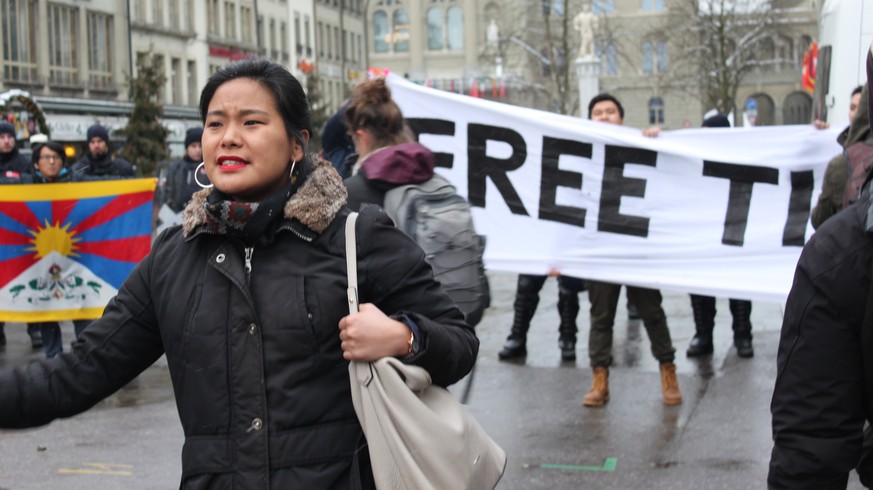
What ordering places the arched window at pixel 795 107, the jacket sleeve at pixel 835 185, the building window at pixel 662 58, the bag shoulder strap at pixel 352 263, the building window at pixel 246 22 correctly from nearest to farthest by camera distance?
the bag shoulder strap at pixel 352 263 → the jacket sleeve at pixel 835 185 → the building window at pixel 246 22 → the building window at pixel 662 58 → the arched window at pixel 795 107

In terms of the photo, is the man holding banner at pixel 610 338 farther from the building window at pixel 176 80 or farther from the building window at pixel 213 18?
the building window at pixel 213 18

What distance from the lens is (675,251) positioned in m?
8.60

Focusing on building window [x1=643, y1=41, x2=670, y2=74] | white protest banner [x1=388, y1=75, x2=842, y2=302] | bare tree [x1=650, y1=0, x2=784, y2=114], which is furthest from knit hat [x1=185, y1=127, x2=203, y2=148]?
building window [x1=643, y1=41, x2=670, y2=74]

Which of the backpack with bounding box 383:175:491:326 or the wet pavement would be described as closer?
the backpack with bounding box 383:175:491:326

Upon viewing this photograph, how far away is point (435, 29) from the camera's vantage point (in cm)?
10519

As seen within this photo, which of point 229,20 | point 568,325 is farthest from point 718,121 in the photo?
point 229,20

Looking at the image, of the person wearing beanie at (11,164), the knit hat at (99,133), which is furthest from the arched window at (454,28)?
the person wearing beanie at (11,164)

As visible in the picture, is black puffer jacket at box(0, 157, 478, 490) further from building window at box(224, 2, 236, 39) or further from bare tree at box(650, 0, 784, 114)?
building window at box(224, 2, 236, 39)

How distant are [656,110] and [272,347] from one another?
297 ft

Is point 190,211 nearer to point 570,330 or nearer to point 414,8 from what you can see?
point 570,330

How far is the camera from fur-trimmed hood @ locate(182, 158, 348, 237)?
2777mm

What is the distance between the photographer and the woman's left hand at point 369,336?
8.65 feet

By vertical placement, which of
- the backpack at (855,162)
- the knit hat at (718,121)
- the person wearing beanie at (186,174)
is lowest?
the person wearing beanie at (186,174)

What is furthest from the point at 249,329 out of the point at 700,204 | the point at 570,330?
the point at 570,330
